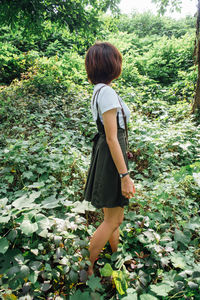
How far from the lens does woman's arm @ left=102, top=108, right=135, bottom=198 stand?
4.54ft

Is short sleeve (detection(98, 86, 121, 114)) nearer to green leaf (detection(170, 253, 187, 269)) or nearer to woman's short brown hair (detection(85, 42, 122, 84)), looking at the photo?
woman's short brown hair (detection(85, 42, 122, 84))

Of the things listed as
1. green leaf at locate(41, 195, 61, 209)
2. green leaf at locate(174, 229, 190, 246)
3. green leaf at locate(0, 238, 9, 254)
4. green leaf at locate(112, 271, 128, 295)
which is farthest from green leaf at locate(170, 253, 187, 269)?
green leaf at locate(0, 238, 9, 254)

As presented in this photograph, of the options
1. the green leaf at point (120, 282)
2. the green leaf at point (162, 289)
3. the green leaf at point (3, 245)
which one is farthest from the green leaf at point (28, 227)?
the green leaf at point (162, 289)

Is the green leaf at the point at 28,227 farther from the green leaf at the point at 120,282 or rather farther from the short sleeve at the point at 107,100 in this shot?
the short sleeve at the point at 107,100

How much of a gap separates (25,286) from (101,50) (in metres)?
1.89

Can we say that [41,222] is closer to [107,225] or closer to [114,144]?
[107,225]

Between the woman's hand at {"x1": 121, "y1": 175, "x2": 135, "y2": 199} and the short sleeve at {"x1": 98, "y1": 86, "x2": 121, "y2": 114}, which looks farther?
the woman's hand at {"x1": 121, "y1": 175, "x2": 135, "y2": 199}

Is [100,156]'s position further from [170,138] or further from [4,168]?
[170,138]

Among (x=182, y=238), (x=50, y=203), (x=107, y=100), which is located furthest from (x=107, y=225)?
(x=107, y=100)

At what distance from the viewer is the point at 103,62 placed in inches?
57.8

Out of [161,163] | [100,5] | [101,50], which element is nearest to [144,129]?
[161,163]

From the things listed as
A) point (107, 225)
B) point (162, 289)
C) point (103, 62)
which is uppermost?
point (103, 62)

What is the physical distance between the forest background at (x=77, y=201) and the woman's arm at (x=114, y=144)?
672 mm

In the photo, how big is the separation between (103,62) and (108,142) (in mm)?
626
